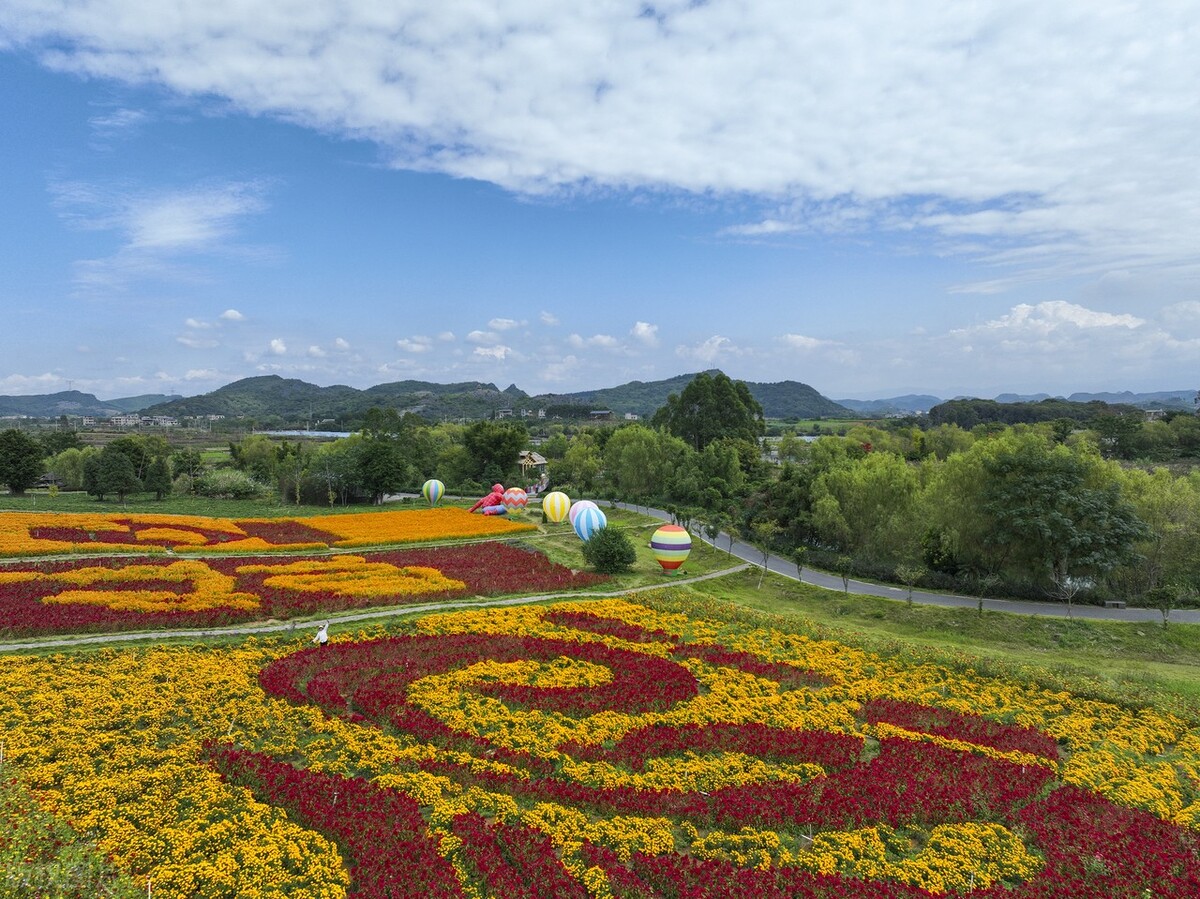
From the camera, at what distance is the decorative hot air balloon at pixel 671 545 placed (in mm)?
30734

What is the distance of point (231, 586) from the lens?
24.8 meters

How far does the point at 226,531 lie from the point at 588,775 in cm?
3426

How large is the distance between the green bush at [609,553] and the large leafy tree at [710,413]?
4617 cm

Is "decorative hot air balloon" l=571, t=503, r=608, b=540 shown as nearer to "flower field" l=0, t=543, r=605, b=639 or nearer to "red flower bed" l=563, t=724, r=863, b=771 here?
"flower field" l=0, t=543, r=605, b=639

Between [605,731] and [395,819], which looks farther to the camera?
[605,731]

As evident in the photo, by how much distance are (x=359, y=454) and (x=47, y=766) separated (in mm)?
47810

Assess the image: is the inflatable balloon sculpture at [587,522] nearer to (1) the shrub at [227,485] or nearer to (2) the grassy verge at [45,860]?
(2) the grassy verge at [45,860]

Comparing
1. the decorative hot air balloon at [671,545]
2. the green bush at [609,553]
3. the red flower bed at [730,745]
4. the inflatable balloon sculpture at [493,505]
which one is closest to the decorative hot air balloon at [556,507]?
the inflatable balloon sculpture at [493,505]

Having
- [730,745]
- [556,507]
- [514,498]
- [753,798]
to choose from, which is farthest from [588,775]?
[514,498]

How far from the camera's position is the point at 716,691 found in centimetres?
1716

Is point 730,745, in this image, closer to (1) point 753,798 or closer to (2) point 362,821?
(1) point 753,798

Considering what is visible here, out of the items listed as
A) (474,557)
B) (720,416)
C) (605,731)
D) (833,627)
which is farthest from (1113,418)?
(605,731)

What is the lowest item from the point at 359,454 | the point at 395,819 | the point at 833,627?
the point at 833,627

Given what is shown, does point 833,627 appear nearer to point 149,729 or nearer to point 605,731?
point 605,731
